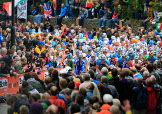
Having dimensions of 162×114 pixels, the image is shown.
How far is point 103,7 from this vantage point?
26234 millimetres

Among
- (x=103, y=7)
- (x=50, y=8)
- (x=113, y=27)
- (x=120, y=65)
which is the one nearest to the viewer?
(x=120, y=65)

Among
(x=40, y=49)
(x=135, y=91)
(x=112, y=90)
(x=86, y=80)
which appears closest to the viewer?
(x=112, y=90)

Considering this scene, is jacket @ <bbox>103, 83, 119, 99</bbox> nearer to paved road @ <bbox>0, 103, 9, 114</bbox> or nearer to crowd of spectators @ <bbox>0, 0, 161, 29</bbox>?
paved road @ <bbox>0, 103, 9, 114</bbox>

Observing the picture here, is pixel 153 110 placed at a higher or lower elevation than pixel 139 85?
lower

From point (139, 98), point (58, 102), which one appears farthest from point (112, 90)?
point (58, 102)

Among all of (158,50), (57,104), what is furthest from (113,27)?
(57,104)

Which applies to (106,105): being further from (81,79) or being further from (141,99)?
(81,79)

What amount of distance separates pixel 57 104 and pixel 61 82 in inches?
39.6

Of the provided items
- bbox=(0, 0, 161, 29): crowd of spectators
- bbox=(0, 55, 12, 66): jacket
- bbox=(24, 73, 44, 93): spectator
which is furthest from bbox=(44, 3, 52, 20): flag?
bbox=(24, 73, 44, 93): spectator

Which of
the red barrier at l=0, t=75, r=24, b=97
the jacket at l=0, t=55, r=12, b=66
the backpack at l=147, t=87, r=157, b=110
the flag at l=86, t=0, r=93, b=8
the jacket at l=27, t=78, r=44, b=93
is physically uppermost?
the flag at l=86, t=0, r=93, b=8

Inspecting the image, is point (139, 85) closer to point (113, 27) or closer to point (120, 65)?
point (120, 65)

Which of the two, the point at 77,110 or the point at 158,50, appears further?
the point at 158,50

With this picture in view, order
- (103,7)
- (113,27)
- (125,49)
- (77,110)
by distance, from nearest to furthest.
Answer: (77,110) < (125,49) < (113,27) < (103,7)

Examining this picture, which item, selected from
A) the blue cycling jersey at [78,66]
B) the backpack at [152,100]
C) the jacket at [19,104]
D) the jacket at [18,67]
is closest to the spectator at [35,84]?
the jacket at [19,104]
